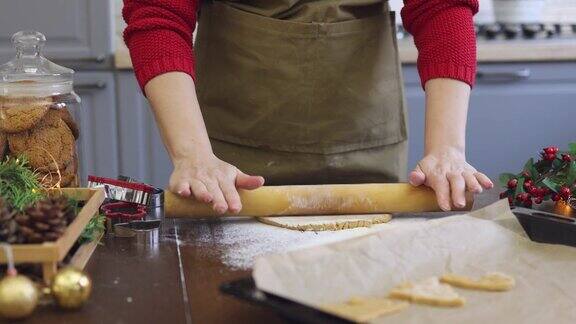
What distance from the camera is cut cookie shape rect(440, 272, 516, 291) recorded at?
0.76m

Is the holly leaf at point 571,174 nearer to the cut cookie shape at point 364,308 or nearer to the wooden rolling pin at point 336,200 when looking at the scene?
the wooden rolling pin at point 336,200

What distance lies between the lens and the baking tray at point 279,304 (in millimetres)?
633

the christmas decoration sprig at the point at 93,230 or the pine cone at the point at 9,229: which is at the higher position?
the pine cone at the point at 9,229

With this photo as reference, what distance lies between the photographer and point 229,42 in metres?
1.38

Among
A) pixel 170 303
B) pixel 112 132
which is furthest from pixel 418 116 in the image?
pixel 170 303

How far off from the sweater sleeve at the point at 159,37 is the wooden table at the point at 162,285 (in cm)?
26

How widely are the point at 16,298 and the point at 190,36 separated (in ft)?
2.09

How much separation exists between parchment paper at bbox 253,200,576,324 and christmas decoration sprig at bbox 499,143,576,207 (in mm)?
184

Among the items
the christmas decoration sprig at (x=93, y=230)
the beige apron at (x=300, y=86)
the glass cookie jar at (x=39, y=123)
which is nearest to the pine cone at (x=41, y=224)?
the christmas decoration sprig at (x=93, y=230)

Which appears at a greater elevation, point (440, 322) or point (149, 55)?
point (149, 55)

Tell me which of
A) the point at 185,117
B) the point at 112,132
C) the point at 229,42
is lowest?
the point at 112,132

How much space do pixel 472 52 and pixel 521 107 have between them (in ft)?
4.67

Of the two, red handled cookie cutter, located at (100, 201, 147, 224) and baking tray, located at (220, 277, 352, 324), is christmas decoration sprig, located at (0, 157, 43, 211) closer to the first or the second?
red handled cookie cutter, located at (100, 201, 147, 224)

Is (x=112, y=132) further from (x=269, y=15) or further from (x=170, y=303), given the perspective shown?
(x=170, y=303)
